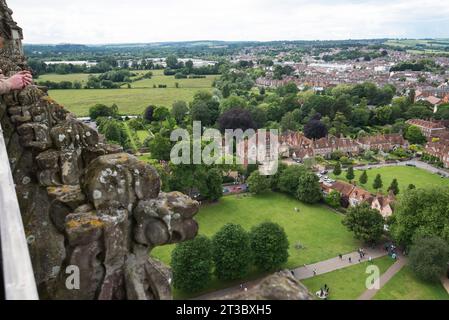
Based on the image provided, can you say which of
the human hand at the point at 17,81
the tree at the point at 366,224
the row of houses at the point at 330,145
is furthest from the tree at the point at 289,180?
the human hand at the point at 17,81

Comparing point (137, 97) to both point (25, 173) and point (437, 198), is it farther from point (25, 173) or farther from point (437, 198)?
point (25, 173)

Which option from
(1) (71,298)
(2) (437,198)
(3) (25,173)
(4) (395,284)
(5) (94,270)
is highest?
(3) (25,173)

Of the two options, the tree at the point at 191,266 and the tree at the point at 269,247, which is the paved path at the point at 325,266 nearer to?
the tree at the point at 269,247

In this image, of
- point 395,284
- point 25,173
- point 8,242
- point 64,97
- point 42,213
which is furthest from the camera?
point 64,97

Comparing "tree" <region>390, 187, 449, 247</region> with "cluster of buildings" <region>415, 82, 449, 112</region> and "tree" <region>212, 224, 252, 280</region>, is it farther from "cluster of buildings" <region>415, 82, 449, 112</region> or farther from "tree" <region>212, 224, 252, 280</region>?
"cluster of buildings" <region>415, 82, 449, 112</region>

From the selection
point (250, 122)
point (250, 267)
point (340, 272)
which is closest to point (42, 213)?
point (250, 267)

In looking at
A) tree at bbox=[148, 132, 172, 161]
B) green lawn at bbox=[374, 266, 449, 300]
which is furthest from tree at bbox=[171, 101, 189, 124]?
green lawn at bbox=[374, 266, 449, 300]
